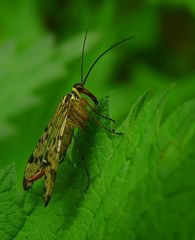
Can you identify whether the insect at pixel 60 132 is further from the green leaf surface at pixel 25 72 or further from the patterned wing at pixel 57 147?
the green leaf surface at pixel 25 72

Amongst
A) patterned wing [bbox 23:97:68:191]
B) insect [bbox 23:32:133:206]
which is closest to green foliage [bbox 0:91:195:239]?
insect [bbox 23:32:133:206]

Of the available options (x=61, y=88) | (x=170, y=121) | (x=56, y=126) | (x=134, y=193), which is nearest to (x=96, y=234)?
(x=134, y=193)

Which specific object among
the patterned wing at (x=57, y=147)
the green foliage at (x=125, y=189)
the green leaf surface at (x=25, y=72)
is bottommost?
the green foliage at (x=125, y=189)

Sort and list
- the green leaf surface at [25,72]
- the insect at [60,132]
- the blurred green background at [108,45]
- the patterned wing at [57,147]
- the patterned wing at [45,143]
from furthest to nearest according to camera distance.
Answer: the blurred green background at [108,45] < the green leaf surface at [25,72] < the patterned wing at [45,143] < the insect at [60,132] < the patterned wing at [57,147]

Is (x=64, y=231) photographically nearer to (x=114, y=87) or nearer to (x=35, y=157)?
(x=35, y=157)

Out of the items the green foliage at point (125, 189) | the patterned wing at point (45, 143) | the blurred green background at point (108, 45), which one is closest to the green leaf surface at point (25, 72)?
the blurred green background at point (108, 45)

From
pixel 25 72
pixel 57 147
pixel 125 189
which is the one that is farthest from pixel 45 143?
pixel 25 72

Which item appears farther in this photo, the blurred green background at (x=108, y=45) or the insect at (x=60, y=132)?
the blurred green background at (x=108, y=45)
